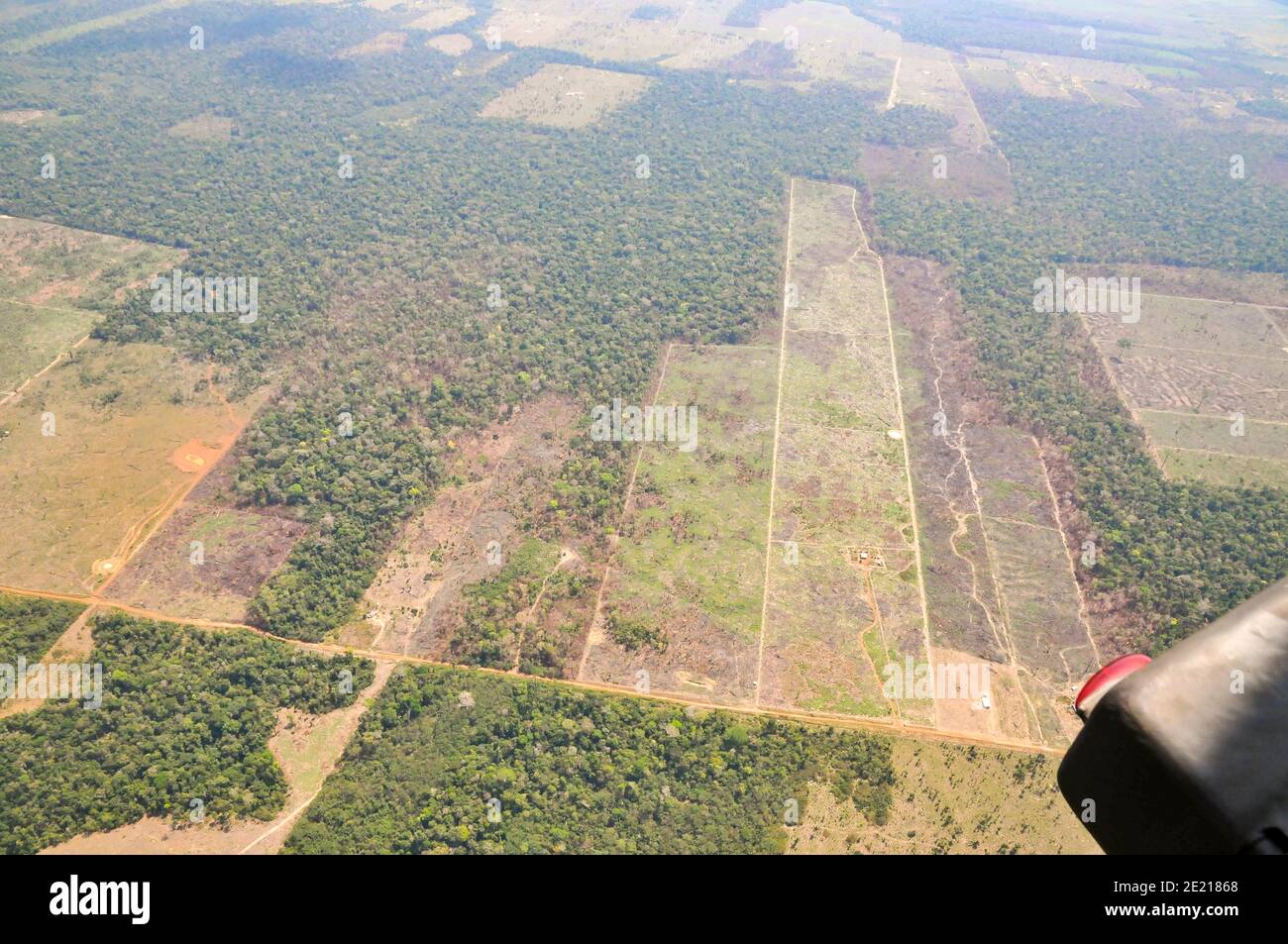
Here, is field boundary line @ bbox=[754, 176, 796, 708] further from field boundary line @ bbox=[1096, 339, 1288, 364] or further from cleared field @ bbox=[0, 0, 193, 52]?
cleared field @ bbox=[0, 0, 193, 52]

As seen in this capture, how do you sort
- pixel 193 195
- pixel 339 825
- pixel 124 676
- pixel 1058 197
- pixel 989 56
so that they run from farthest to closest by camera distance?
pixel 989 56 → pixel 1058 197 → pixel 193 195 → pixel 124 676 → pixel 339 825

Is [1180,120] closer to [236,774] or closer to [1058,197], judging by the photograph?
[1058,197]

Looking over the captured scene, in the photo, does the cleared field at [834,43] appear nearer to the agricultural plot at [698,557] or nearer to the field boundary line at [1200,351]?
the field boundary line at [1200,351]

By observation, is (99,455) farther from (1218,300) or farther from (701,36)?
(701,36)

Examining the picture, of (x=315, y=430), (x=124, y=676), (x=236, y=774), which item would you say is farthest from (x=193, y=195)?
(x=236, y=774)

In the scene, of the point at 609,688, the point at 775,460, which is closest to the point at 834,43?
the point at 775,460

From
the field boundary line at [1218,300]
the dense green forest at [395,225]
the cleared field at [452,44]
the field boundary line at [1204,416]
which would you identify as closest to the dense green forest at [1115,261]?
the field boundary line at [1204,416]
